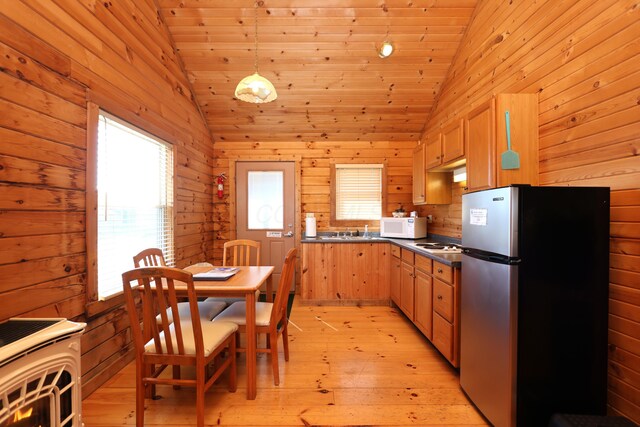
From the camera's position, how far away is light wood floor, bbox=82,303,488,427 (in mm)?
1676

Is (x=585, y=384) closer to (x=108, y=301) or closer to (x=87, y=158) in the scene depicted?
(x=108, y=301)

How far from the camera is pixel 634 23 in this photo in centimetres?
142

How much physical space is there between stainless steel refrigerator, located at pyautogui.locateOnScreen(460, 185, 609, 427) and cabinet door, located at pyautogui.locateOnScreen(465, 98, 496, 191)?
640mm

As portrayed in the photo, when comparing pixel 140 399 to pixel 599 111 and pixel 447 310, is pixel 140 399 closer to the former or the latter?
pixel 447 310

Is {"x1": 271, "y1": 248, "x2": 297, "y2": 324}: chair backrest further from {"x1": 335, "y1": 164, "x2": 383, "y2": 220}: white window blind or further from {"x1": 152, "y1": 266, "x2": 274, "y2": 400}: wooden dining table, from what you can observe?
{"x1": 335, "y1": 164, "x2": 383, "y2": 220}: white window blind

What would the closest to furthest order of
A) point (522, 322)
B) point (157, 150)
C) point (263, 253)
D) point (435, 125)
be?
point (522, 322) < point (157, 150) < point (435, 125) < point (263, 253)

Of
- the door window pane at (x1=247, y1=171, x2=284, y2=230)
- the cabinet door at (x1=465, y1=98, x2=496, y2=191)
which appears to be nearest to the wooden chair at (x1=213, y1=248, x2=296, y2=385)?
the cabinet door at (x1=465, y1=98, x2=496, y2=191)

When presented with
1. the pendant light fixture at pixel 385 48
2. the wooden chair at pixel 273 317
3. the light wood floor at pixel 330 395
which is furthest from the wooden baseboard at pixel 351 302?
the pendant light fixture at pixel 385 48

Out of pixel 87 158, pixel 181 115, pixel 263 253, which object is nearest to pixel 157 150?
pixel 181 115

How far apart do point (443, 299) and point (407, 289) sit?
0.80m

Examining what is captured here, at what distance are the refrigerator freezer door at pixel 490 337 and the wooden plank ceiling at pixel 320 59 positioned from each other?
256 cm

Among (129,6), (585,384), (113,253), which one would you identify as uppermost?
(129,6)

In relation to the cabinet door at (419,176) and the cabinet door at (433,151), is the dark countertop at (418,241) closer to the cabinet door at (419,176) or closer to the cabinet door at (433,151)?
the cabinet door at (419,176)

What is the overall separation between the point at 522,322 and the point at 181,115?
367 centimetres
